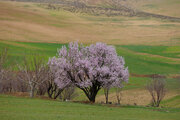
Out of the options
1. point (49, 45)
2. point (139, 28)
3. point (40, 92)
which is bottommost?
point (40, 92)

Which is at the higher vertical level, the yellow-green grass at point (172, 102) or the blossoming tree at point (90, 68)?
the blossoming tree at point (90, 68)

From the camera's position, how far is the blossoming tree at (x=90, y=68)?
132 ft

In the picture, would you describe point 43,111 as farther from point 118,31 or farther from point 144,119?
point 118,31

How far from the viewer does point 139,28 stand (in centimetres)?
17338

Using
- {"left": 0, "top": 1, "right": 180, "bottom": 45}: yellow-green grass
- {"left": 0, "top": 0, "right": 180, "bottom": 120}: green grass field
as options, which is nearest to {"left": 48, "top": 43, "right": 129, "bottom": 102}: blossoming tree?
{"left": 0, "top": 0, "right": 180, "bottom": 120}: green grass field

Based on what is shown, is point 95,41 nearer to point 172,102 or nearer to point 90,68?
point 172,102

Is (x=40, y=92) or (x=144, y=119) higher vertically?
(x=40, y=92)

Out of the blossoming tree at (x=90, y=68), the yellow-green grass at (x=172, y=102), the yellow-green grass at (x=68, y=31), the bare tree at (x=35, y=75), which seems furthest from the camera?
the yellow-green grass at (x=68, y=31)

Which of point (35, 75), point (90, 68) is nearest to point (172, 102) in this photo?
point (90, 68)

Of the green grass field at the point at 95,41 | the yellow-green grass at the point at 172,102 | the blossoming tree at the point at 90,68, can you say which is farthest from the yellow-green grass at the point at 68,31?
the blossoming tree at the point at 90,68

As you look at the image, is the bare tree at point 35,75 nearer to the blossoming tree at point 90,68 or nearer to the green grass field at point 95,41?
the blossoming tree at point 90,68

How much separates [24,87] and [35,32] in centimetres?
7677

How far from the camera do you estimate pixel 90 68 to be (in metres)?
39.8

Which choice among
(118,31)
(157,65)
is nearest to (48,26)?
(118,31)
